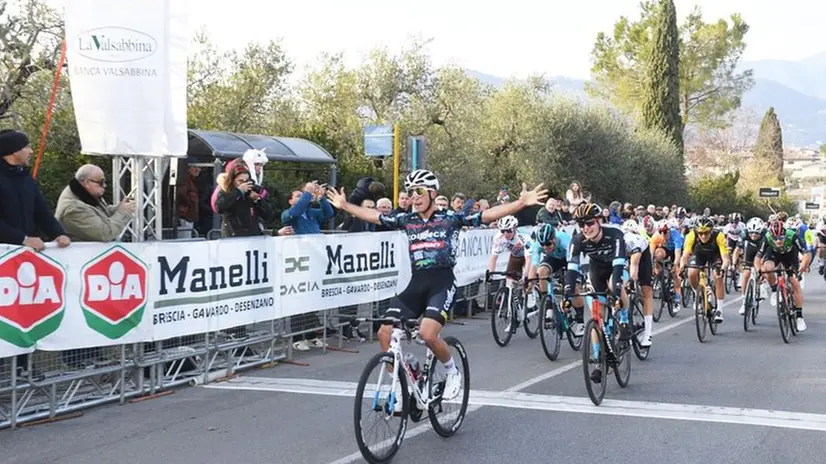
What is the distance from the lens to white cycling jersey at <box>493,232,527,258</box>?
14164 millimetres

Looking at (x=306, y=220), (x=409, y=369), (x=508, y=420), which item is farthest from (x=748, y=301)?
(x=409, y=369)

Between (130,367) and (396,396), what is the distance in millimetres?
3440

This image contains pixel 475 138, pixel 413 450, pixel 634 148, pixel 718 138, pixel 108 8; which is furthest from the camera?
pixel 718 138

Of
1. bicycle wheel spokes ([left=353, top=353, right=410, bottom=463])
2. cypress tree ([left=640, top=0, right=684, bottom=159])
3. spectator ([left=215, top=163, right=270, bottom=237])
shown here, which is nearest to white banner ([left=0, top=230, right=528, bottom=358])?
spectator ([left=215, top=163, right=270, bottom=237])

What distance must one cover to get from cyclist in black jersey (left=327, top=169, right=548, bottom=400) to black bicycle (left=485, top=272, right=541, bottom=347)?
16.6ft

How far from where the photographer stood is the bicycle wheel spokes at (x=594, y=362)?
8539 millimetres

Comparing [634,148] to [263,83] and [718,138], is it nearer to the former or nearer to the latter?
[263,83]

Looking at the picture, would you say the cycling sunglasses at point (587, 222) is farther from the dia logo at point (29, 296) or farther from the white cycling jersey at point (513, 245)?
the dia logo at point (29, 296)

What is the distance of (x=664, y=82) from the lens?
55.3 metres

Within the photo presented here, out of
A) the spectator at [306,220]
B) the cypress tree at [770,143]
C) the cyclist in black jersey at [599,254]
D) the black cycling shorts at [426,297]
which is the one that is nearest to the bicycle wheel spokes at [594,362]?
the cyclist in black jersey at [599,254]

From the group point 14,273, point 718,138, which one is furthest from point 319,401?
point 718,138

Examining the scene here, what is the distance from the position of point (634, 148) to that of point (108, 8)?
Result: 4083 centimetres

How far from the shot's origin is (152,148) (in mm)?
9523

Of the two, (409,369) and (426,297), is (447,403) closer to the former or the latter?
(409,369)
